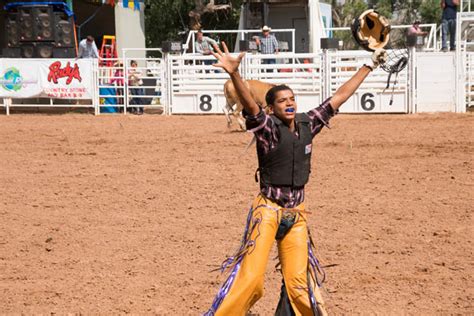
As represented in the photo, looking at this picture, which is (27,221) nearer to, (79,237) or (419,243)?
(79,237)

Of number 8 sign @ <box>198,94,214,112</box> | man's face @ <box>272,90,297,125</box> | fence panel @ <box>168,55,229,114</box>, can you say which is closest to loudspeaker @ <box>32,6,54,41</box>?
fence panel @ <box>168,55,229,114</box>

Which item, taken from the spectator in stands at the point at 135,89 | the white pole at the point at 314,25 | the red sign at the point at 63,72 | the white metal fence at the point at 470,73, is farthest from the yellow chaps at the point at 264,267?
the white pole at the point at 314,25

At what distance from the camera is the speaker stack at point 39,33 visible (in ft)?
74.7

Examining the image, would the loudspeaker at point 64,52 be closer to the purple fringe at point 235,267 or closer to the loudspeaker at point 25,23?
the loudspeaker at point 25,23

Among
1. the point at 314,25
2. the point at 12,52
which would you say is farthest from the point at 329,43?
the point at 12,52

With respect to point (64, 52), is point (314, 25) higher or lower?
higher

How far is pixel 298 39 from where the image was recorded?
2961cm

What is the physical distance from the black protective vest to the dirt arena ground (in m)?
1.28

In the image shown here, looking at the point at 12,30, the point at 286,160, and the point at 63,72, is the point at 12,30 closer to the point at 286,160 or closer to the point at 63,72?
the point at 63,72

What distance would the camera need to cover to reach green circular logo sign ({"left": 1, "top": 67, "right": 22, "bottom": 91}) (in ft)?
71.2

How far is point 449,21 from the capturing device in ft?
66.7

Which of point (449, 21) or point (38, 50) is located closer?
point (449, 21)

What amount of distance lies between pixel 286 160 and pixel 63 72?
1726 cm

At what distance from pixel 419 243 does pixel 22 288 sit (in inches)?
136
